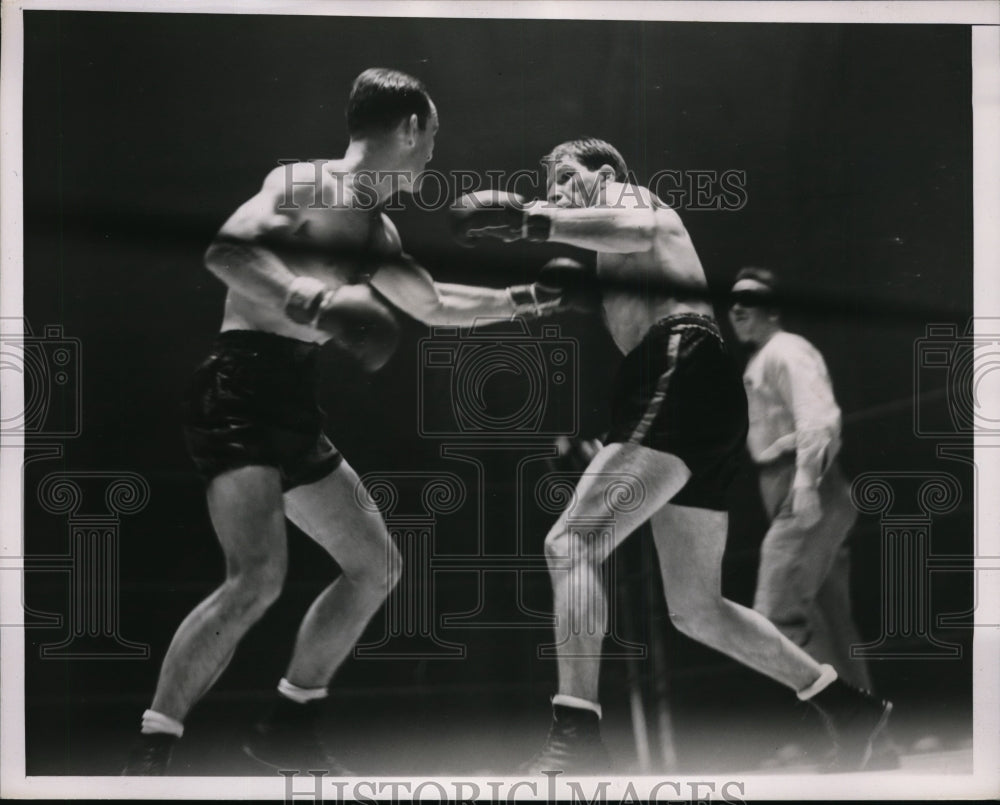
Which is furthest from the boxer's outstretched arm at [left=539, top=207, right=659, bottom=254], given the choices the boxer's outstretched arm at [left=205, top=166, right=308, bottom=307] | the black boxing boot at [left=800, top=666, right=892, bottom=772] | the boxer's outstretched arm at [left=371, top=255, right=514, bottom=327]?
the black boxing boot at [left=800, top=666, right=892, bottom=772]

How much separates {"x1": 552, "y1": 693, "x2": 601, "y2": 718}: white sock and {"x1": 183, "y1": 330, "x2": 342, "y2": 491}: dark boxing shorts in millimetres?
1388

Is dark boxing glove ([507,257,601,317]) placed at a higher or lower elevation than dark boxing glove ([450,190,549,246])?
lower

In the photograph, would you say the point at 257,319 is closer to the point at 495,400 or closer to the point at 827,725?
the point at 495,400

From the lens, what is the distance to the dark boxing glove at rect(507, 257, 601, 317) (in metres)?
4.17

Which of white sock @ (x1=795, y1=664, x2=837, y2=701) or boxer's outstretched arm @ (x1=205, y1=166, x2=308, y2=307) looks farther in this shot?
white sock @ (x1=795, y1=664, x2=837, y2=701)

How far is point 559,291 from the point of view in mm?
4176

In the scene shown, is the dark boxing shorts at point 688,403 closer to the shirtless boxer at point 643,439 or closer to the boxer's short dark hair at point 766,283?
the shirtless boxer at point 643,439

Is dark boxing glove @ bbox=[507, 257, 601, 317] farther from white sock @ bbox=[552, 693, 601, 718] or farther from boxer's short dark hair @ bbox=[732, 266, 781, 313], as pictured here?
white sock @ bbox=[552, 693, 601, 718]

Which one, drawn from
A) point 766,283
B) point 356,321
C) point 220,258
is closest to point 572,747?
point 356,321

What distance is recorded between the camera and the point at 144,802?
13.9 feet

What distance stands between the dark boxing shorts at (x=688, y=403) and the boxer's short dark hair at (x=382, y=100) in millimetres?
1419

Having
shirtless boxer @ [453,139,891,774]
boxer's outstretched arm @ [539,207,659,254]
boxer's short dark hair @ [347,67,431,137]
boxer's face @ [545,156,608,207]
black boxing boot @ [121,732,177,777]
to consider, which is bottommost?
black boxing boot @ [121,732,177,777]

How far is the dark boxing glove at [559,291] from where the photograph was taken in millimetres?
4172

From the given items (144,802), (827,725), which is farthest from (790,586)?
(144,802)
